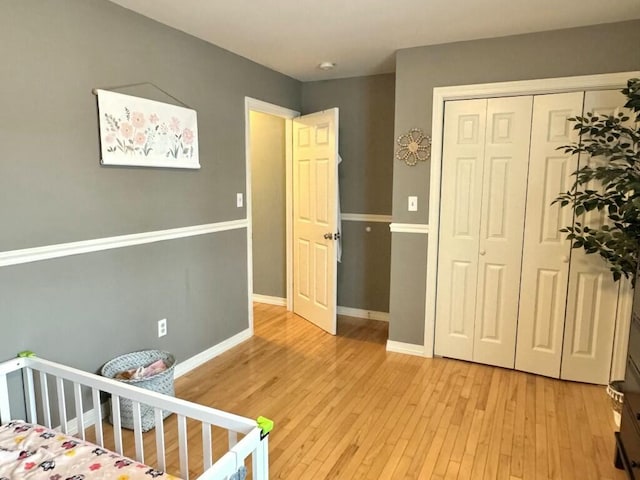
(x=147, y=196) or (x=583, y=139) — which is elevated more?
(x=583, y=139)

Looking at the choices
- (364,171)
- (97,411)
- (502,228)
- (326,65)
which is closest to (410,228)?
(502,228)

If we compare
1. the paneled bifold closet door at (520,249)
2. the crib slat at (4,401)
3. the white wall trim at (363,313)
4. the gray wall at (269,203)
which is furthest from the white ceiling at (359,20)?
the white wall trim at (363,313)

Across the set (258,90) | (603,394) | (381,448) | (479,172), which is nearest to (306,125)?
(258,90)

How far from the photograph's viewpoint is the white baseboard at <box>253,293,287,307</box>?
15.5 feet

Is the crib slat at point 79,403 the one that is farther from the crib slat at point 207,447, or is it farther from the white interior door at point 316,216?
the white interior door at point 316,216

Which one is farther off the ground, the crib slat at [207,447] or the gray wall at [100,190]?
the gray wall at [100,190]

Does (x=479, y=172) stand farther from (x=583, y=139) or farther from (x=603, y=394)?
(x=603, y=394)

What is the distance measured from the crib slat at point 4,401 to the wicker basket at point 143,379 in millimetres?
503

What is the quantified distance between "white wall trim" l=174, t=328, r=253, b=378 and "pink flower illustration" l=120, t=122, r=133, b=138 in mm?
1583

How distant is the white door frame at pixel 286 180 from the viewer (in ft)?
11.7

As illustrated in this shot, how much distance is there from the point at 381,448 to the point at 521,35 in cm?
271

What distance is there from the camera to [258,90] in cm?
364

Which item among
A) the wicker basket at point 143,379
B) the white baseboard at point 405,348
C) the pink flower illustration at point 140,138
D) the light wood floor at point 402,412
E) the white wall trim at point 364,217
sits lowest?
the light wood floor at point 402,412

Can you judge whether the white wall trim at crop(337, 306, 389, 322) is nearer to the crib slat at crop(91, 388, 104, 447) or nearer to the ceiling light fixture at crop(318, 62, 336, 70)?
the ceiling light fixture at crop(318, 62, 336, 70)
